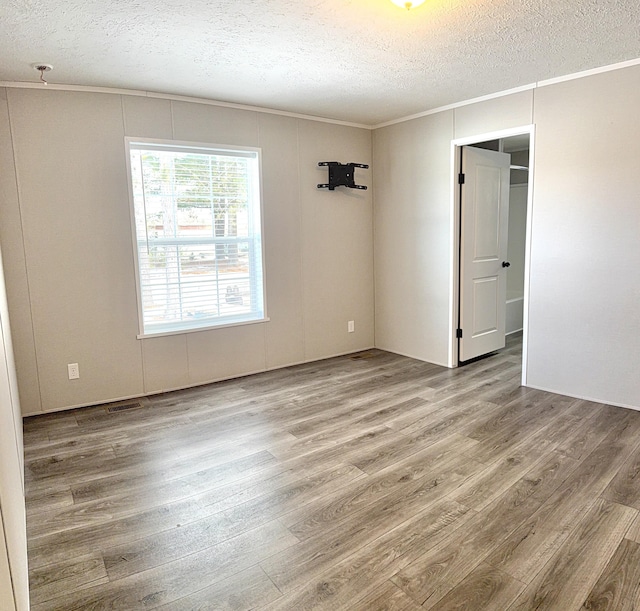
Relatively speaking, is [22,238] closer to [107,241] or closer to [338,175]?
[107,241]

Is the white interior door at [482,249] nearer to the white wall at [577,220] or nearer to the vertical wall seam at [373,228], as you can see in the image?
the white wall at [577,220]

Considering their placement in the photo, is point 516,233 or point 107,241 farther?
point 516,233

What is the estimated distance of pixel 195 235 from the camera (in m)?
4.00

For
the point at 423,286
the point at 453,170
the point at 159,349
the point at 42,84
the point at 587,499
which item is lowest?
the point at 587,499

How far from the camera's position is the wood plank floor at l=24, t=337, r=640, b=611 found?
1.74 m

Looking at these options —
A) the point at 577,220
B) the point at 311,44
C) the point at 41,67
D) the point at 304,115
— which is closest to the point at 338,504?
the point at 311,44

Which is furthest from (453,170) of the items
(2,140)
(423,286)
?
(2,140)

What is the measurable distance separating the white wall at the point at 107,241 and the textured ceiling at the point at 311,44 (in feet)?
0.87

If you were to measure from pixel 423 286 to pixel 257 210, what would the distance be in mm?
1834

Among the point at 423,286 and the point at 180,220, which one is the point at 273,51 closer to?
the point at 180,220

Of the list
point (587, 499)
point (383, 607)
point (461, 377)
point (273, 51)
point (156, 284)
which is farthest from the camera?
point (461, 377)

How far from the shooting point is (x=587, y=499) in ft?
7.49

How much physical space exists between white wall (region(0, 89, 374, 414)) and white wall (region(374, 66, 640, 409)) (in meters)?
1.30

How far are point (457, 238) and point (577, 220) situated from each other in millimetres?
1098
